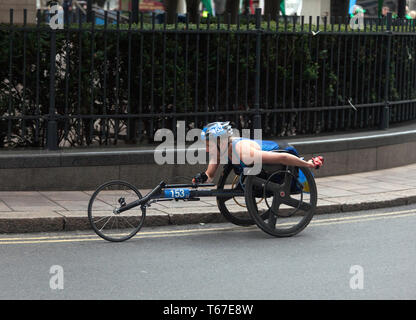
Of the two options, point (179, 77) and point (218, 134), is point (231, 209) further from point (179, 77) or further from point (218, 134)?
point (179, 77)

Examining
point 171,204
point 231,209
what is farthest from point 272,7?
point 231,209

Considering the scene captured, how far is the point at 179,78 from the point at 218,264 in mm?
4012

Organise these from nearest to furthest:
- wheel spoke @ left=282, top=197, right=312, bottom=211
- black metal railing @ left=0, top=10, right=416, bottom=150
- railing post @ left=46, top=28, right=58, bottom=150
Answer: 1. wheel spoke @ left=282, top=197, right=312, bottom=211
2. railing post @ left=46, top=28, right=58, bottom=150
3. black metal railing @ left=0, top=10, right=416, bottom=150

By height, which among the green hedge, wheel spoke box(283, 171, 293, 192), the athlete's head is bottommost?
wheel spoke box(283, 171, 293, 192)

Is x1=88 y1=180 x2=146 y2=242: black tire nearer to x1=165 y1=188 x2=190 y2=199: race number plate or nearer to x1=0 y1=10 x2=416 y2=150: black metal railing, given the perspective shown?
x1=165 y1=188 x2=190 y2=199: race number plate

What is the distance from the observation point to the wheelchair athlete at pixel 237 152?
770 cm

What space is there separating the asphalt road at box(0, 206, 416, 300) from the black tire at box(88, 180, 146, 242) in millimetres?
118

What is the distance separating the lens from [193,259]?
698 cm

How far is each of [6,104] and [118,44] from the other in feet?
4.75

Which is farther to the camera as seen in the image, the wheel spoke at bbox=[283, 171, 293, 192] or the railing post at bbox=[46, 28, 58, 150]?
the railing post at bbox=[46, 28, 58, 150]

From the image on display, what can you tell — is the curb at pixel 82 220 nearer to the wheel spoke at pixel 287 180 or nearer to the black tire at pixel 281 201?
the black tire at pixel 281 201

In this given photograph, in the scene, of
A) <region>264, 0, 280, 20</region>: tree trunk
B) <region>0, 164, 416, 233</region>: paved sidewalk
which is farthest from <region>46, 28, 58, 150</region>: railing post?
<region>264, 0, 280, 20</region>: tree trunk

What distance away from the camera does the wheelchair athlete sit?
303 inches

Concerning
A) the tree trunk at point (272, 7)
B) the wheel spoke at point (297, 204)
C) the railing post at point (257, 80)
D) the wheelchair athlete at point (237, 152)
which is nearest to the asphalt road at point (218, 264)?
the wheel spoke at point (297, 204)
